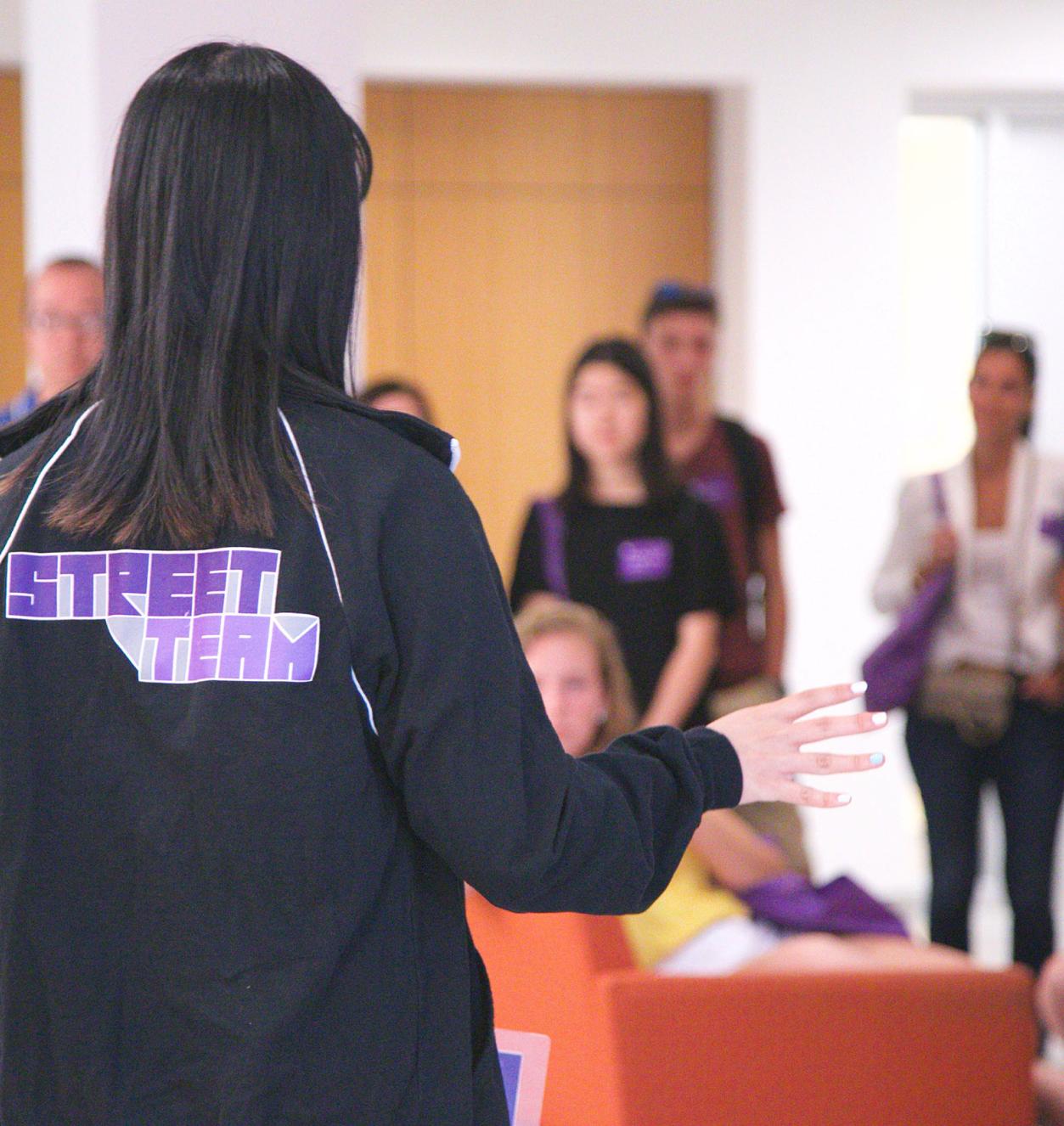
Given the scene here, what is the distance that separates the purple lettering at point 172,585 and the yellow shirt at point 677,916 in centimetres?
162

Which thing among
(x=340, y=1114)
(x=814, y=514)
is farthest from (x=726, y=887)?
(x=814, y=514)

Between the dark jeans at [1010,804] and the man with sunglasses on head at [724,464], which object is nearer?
the dark jeans at [1010,804]

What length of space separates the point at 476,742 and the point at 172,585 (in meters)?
0.23

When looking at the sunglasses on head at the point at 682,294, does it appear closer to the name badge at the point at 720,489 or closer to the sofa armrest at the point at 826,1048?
the name badge at the point at 720,489

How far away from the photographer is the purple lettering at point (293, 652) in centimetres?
101

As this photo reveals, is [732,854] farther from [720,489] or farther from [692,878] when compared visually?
[720,489]

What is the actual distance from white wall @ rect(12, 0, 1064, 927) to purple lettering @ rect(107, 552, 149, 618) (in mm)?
4532

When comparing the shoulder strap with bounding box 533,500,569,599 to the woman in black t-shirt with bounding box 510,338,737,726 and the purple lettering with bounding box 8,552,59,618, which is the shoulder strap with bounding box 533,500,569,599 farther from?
the purple lettering with bounding box 8,552,59,618

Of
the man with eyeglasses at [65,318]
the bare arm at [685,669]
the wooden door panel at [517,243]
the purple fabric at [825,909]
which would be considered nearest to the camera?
the purple fabric at [825,909]

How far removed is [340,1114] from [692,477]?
289cm

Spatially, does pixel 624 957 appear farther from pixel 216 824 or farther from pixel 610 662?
pixel 216 824

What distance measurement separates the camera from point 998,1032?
2146 millimetres

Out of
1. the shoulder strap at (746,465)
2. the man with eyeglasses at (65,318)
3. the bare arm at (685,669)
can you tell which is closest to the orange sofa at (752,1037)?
the bare arm at (685,669)

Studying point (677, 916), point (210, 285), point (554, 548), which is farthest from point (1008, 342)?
point (210, 285)
